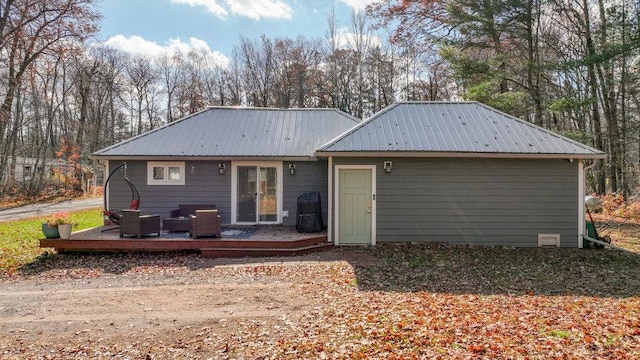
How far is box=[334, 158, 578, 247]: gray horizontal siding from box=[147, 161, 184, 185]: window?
4.81 metres

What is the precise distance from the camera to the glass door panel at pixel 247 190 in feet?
34.1

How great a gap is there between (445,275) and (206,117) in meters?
9.24

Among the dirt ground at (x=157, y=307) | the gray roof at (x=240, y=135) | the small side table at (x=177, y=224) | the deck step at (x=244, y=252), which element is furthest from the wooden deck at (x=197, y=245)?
the gray roof at (x=240, y=135)

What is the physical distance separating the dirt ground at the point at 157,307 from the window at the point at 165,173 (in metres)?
3.26

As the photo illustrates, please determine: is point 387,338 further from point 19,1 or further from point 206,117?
point 19,1

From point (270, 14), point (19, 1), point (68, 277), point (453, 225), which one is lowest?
point (68, 277)

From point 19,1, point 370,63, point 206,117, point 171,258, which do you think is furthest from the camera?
point 370,63

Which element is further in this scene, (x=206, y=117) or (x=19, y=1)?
(x=19, y=1)

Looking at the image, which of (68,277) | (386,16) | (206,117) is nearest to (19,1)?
(206,117)

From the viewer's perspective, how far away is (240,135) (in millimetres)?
11156

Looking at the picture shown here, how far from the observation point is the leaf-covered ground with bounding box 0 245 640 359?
11.7ft

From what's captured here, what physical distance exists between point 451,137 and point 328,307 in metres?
5.78

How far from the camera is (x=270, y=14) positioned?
21.8 metres

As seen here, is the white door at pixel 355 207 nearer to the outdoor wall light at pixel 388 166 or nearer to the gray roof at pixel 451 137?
the outdoor wall light at pixel 388 166
